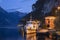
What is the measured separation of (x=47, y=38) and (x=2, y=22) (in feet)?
170

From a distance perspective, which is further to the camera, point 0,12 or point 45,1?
point 0,12

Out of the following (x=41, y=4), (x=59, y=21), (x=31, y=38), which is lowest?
(x=31, y=38)

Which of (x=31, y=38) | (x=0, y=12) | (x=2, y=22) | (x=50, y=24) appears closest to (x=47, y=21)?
(x=50, y=24)

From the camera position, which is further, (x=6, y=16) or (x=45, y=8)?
(x=6, y=16)

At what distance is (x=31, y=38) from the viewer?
11625 millimetres

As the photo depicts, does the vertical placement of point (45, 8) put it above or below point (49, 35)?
above

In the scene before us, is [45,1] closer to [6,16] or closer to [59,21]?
[59,21]

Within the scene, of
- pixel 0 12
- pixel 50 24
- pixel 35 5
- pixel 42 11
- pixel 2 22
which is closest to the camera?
pixel 50 24

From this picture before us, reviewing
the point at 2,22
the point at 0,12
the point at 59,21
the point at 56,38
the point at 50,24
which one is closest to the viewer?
the point at 56,38

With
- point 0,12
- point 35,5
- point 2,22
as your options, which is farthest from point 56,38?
point 2,22

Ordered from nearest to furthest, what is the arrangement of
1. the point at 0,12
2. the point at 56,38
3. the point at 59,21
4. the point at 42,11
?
the point at 56,38 < the point at 59,21 < the point at 42,11 < the point at 0,12

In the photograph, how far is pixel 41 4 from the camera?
2480 cm

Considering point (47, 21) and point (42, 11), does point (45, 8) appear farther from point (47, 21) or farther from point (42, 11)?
point (47, 21)

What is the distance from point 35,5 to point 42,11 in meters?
2.06
